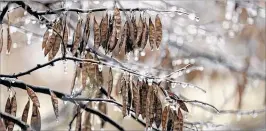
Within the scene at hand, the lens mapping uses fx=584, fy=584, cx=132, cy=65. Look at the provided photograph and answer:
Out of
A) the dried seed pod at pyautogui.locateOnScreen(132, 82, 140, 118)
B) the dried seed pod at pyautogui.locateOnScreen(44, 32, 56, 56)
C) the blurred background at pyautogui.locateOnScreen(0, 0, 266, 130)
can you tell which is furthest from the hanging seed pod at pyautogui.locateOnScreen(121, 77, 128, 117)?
the blurred background at pyautogui.locateOnScreen(0, 0, 266, 130)

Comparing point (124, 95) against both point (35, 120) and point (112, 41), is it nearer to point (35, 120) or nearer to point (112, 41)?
point (112, 41)

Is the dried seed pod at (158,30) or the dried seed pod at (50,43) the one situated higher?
the dried seed pod at (158,30)

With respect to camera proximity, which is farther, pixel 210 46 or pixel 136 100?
pixel 210 46

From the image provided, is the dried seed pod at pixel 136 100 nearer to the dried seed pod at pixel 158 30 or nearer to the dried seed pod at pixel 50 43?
the dried seed pod at pixel 158 30

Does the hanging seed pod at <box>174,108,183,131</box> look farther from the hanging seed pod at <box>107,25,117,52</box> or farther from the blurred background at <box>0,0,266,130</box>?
the blurred background at <box>0,0,266,130</box>

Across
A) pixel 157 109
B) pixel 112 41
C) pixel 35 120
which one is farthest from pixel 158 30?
pixel 35 120

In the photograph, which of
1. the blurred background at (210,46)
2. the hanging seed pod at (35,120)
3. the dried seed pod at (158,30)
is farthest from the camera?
the blurred background at (210,46)

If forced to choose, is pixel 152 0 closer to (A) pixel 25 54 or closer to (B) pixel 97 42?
(B) pixel 97 42

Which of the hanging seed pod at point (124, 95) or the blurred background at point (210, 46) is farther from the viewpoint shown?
the blurred background at point (210, 46)

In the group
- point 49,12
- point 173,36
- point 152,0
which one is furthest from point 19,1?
point 173,36

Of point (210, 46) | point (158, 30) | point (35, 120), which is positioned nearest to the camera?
point (35, 120)

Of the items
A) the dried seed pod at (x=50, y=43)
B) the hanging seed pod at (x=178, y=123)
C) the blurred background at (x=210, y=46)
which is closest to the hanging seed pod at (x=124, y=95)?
the hanging seed pod at (x=178, y=123)
